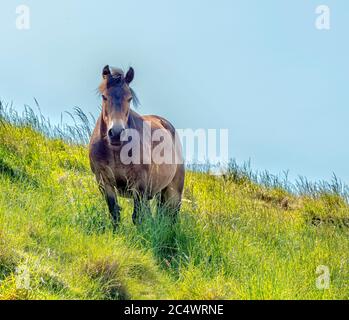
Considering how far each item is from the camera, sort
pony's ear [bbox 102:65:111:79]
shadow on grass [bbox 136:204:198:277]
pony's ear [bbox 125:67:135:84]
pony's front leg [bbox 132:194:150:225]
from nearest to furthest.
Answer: shadow on grass [bbox 136:204:198:277] → pony's front leg [bbox 132:194:150:225] → pony's ear [bbox 102:65:111:79] → pony's ear [bbox 125:67:135:84]

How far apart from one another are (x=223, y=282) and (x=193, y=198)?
408 centimetres

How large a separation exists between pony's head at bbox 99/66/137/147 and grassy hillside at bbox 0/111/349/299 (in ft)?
3.18

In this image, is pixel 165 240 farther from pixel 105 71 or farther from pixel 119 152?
pixel 105 71

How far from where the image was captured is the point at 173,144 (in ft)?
31.6

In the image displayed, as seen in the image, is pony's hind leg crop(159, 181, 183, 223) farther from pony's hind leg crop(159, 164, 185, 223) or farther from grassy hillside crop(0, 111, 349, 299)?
grassy hillside crop(0, 111, 349, 299)

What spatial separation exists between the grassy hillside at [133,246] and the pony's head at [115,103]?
0.97 meters

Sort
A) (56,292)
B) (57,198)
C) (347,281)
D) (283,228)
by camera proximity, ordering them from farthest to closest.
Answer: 1. (283,228)
2. (57,198)
3. (347,281)
4. (56,292)

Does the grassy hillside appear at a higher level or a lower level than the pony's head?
lower

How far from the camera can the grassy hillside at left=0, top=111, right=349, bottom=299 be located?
584 centimetres

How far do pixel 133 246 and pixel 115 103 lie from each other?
188 centimetres

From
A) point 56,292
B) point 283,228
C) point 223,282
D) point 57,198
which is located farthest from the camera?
point 283,228

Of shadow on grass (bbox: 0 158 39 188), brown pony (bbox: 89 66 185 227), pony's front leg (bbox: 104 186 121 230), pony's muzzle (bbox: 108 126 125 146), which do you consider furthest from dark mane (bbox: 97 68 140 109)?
shadow on grass (bbox: 0 158 39 188)
